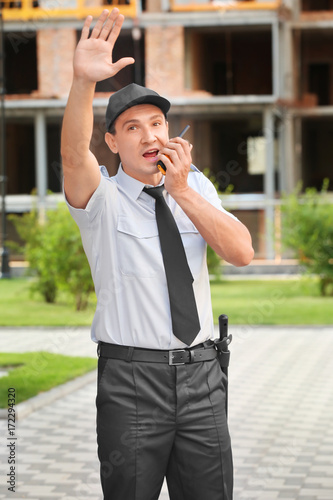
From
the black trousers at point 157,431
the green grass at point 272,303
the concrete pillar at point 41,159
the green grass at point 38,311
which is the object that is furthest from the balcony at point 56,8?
the black trousers at point 157,431

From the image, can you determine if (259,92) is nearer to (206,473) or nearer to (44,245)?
(44,245)

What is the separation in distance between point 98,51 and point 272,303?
1659cm

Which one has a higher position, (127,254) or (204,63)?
A: (204,63)

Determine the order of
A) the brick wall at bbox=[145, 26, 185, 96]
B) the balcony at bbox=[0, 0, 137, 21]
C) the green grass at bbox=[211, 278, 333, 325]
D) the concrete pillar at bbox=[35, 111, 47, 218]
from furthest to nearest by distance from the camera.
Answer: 1. the concrete pillar at bbox=[35, 111, 47, 218]
2. the brick wall at bbox=[145, 26, 185, 96]
3. the balcony at bbox=[0, 0, 137, 21]
4. the green grass at bbox=[211, 278, 333, 325]

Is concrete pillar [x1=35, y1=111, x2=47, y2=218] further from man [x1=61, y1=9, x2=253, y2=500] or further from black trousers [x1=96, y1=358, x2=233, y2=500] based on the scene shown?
black trousers [x1=96, y1=358, x2=233, y2=500]

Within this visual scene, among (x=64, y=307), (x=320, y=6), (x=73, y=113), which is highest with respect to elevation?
(x=320, y=6)

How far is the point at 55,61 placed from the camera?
35219mm

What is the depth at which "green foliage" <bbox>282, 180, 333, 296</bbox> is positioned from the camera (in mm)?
21016

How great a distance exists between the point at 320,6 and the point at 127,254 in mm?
37623

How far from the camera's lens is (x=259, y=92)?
38281 millimetres

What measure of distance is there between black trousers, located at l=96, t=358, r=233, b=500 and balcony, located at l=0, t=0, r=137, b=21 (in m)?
32.3

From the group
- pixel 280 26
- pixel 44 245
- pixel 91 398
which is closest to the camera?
pixel 91 398

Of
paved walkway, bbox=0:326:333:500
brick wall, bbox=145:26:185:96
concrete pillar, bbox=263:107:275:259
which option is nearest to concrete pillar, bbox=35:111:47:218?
brick wall, bbox=145:26:185:96

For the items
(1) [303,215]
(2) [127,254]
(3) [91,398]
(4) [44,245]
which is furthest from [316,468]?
(1) [303,215]
